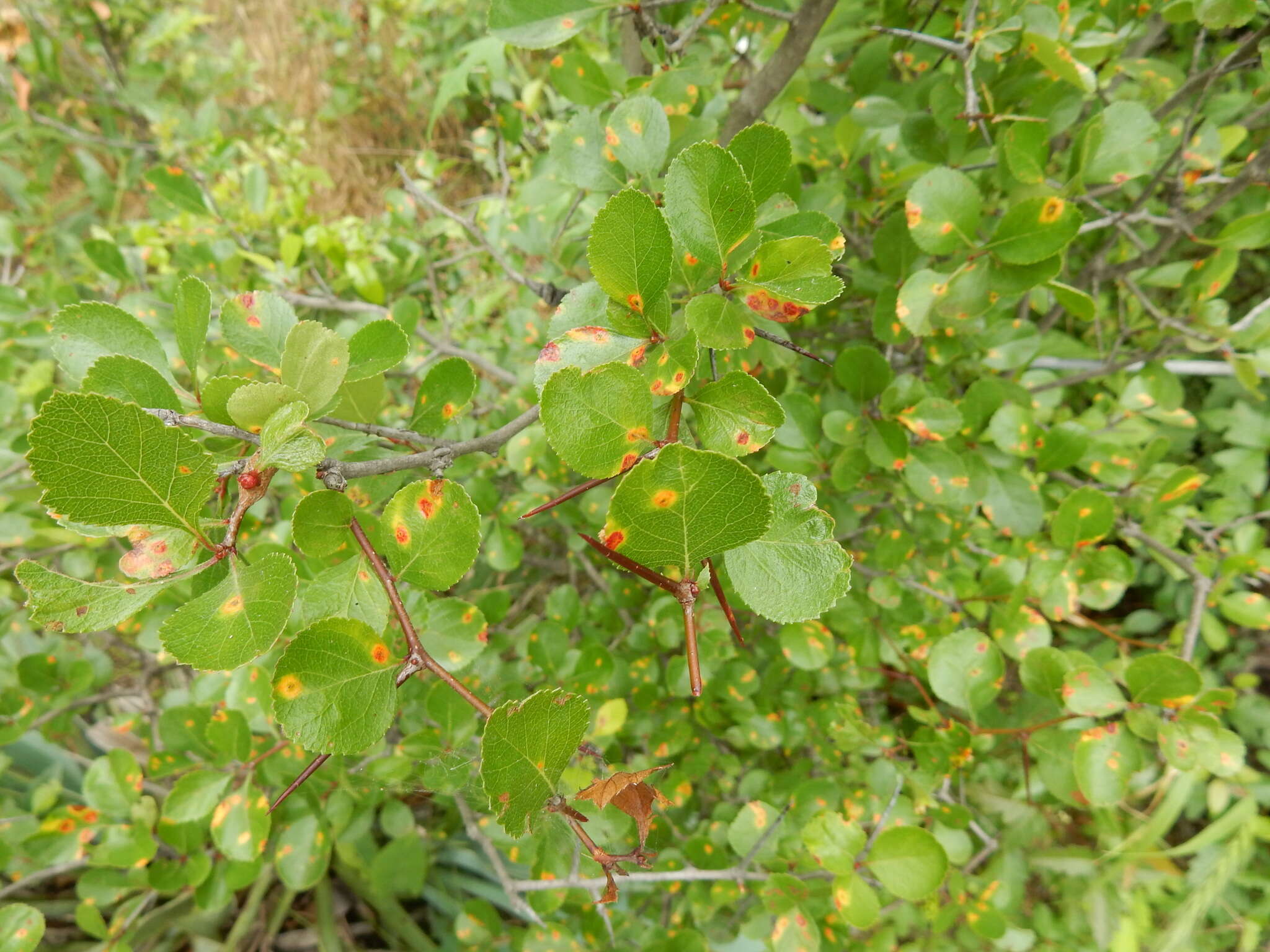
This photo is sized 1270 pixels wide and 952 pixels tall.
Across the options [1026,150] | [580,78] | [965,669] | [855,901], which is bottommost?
[855,901]

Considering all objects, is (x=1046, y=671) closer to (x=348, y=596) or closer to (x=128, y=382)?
(x=348, y=596)

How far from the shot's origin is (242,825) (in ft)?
2.65

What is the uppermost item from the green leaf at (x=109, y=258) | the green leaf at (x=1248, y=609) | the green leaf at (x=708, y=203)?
the green leaf at (x=708, y=203)

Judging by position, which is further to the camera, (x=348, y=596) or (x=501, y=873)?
(x=501, y=873)

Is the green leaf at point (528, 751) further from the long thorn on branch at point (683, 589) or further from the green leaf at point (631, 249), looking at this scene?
the green leaf at point (631, 249)

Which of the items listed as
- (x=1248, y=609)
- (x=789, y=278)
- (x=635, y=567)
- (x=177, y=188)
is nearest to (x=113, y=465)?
(x=635, y=567)

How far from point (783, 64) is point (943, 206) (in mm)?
255

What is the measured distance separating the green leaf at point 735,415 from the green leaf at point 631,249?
75 millimetres

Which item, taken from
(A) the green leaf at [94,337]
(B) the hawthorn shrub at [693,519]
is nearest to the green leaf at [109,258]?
(B) the hawthorn shrub at [693,519]

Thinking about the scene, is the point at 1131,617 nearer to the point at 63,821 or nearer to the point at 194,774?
the point at 194,774

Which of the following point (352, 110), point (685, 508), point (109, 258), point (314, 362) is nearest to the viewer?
point (685, 508)

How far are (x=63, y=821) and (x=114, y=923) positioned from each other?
0.20 metres

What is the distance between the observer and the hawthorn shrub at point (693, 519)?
389mm

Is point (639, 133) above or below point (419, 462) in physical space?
above
